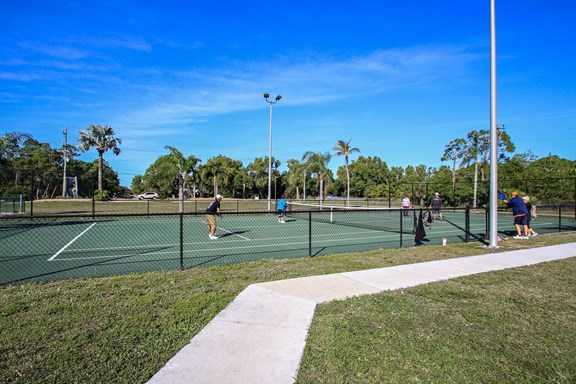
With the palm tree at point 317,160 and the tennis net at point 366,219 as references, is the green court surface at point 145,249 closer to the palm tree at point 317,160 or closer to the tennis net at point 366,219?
the tennis net at point 366,219

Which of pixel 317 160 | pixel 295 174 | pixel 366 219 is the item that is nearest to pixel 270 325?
pixel 366 219

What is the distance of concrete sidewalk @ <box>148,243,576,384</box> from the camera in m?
3.21

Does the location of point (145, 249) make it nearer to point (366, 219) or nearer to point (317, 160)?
point (366, 219)

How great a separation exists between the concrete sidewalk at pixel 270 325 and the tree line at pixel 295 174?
A: 1848 cm

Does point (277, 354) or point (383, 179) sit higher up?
point (383, 179)

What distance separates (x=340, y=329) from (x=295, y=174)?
54532mm

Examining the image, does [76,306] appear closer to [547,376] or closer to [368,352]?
[368,352]

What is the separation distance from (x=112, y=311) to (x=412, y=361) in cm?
395

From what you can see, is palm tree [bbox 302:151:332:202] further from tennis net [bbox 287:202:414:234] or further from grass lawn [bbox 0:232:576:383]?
grass lawn [bbox 0:232:576:383]

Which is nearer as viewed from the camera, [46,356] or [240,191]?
[46,356]

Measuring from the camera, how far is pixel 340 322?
4.42 m

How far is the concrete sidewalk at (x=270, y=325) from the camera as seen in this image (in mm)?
3209

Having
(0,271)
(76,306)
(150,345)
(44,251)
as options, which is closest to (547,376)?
(150,345)

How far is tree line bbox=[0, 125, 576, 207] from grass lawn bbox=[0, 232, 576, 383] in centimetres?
1684
